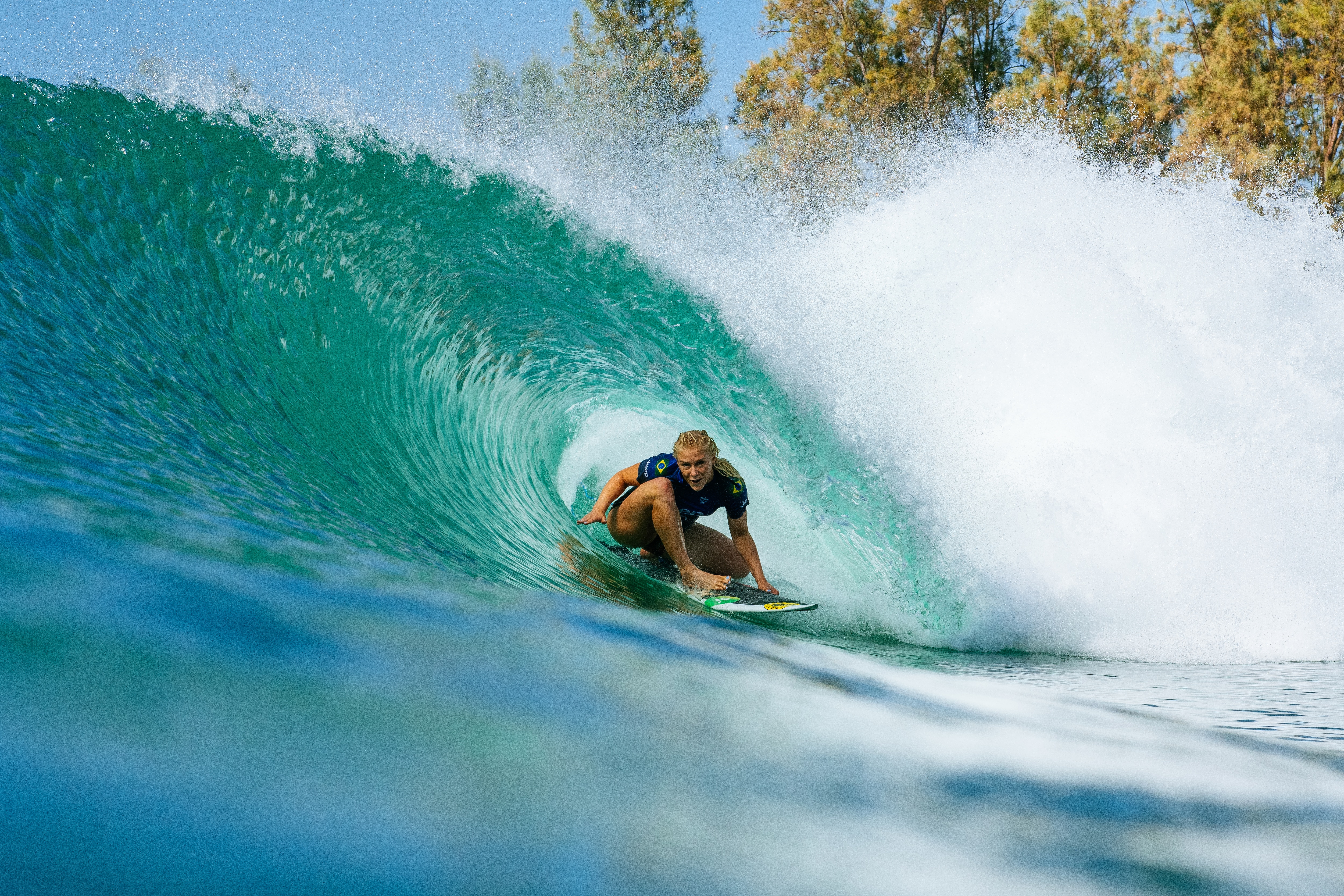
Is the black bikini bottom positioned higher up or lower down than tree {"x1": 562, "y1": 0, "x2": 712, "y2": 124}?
lower down

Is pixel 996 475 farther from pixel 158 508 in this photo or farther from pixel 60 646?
pixel 60 646

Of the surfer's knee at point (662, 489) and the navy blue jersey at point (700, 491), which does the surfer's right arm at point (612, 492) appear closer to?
the navy blue jersey at point (700, 491)

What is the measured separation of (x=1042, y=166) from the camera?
7.39 metres

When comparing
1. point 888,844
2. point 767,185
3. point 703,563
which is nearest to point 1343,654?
point 703,563

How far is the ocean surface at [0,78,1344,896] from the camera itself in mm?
613

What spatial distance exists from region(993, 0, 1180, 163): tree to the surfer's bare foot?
66.8ft

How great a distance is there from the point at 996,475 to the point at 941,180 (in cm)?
313

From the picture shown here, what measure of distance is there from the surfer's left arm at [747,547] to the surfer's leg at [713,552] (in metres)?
0.13

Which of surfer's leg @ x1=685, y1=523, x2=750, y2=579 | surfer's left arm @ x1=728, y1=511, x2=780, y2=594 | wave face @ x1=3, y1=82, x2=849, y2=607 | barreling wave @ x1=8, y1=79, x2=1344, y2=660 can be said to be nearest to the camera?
wave face @ x1=3, y1=82, x2=849, y2=607

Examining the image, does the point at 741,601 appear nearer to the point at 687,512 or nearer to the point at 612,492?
the point at 687,512

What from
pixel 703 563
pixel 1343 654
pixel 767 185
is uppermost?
pixel 767 185

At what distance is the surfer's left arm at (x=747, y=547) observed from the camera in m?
4.73

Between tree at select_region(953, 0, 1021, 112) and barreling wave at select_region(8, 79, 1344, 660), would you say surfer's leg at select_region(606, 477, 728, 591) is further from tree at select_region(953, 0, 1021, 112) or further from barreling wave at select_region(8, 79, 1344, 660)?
tree at select_region(953, 0, 1021, 112)

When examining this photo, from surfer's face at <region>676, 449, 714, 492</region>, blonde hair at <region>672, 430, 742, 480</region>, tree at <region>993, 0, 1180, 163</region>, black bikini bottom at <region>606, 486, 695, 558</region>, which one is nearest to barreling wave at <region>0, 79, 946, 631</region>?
black bikini bottom at <region>606, 486, 695, 558</region>
